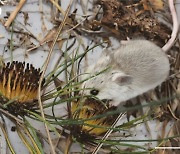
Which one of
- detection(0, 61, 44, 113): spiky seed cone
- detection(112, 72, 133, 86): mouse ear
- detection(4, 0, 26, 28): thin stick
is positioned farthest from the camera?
detection(4, 0, 26, 28): thin stick

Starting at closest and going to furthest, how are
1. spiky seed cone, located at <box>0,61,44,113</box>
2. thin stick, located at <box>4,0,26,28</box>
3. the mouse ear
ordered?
spiky seed cone, located at <box>0,61,44,113</box>, the mouse ear, thin stick, located at <box>4,0,26,28</box>

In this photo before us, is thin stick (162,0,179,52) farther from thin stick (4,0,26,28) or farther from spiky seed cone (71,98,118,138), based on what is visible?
thin stick (4,0,26,28)

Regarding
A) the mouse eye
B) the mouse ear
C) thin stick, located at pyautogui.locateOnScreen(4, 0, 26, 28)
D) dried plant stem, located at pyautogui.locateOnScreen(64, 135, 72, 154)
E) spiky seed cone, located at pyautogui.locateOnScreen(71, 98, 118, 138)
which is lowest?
dried plant stem, located at pyautogui.locateOnScreen(64, 135, 72, 154)

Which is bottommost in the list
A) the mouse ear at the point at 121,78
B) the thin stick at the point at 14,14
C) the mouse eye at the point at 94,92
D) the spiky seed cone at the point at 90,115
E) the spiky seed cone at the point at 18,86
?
the spiky seed cone at the point at 90,115

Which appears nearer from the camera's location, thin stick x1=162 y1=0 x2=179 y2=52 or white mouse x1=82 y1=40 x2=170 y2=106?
white mouse x1=82 y1=40 x2=170 y2=106

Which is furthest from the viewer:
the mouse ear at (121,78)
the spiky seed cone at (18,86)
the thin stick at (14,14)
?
the thin stick at (14,14)

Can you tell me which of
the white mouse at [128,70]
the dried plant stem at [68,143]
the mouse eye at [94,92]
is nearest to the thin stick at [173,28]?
the white mouse at [128,70]

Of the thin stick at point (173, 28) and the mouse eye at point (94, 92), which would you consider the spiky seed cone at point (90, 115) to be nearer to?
the mouse eye at point (94, 92)

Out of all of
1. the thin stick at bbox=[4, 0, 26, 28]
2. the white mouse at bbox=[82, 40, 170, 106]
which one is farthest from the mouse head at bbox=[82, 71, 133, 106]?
the thin stick at bbox=[4, 0, 26, 28]
